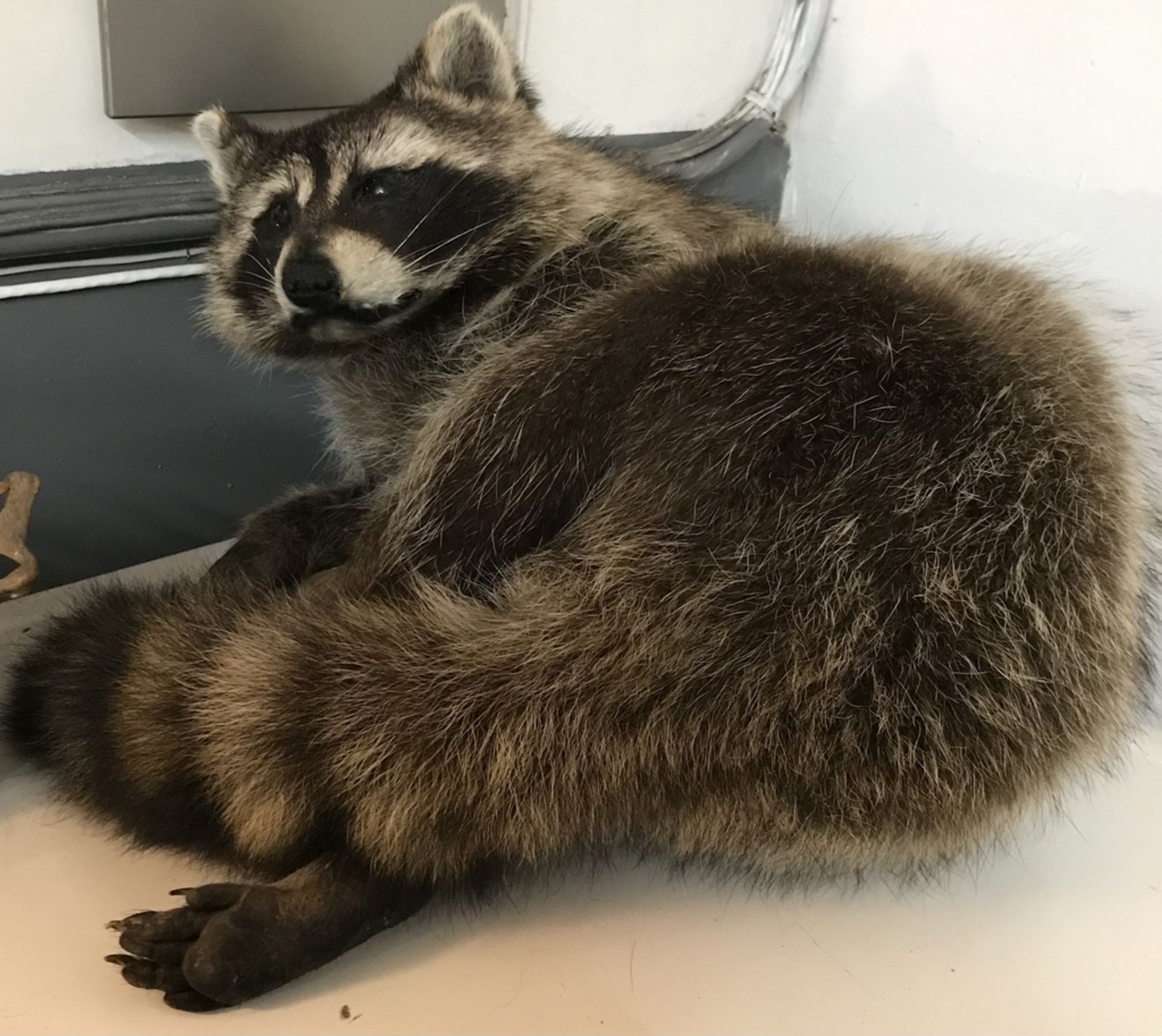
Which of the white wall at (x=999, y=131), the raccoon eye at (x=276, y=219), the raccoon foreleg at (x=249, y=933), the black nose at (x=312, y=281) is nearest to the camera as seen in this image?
the raccoon foreleg at (x=249, y=933)

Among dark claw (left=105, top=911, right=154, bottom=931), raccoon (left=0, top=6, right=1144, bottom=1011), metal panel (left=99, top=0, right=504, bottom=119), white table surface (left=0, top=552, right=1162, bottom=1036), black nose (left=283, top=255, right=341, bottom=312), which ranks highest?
metal panel (left=99, top=0, right=504, bottom=119)

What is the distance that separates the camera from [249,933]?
72cm

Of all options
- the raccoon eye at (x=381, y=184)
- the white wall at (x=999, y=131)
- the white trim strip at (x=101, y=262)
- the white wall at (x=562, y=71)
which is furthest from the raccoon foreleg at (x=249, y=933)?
the white wall at (x=999, y=131)

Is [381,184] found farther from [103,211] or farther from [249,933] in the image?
[249,933]

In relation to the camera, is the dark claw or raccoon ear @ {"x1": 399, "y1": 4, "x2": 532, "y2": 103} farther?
raccoon ear @ {"x1": 399, "y1": 4, "x2": 532, "y2": 103}

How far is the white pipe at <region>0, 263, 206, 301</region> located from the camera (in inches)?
45.1

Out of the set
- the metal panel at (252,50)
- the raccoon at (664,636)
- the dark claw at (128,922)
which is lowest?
the dark claw at (128,922)

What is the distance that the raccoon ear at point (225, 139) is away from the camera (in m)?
1.11

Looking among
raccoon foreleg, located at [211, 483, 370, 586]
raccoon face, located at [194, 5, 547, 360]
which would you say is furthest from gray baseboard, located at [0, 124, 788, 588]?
raccoon foreleg, located at [211, 483, 370, 586]

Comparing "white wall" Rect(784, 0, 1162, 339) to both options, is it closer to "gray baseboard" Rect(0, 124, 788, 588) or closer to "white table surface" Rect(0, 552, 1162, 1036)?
"white table surface" Rect(0, 552, 1162, 1036)

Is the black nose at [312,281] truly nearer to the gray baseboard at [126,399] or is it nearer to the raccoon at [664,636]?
the raccoon at [664,636]

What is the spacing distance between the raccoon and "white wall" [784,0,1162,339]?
0.43 m

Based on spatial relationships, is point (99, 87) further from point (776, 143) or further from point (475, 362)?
point (776, 143)

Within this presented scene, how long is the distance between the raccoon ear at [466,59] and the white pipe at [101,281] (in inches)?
14.8
